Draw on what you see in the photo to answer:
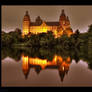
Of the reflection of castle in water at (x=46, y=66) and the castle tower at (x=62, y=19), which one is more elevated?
the castle tower at (x=62, y=19)

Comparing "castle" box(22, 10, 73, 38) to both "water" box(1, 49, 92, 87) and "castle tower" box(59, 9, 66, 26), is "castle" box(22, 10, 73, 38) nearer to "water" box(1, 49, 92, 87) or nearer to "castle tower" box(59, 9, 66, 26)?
"castle tower" box(59, 9, 66, 26)

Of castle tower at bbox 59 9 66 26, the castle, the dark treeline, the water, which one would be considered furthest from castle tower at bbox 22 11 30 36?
the water

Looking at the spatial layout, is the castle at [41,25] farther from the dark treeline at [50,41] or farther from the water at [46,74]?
the water at [46,74]

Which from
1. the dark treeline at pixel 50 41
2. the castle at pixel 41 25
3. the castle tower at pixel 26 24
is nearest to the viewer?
the dark treeline at pixel 50 41

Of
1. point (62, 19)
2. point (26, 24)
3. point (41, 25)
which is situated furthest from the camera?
point (62, 19)

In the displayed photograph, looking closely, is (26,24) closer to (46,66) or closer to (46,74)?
(46,66)

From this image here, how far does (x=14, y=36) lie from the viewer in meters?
23.9

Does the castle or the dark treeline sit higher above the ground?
the castle

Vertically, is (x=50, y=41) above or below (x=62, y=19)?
below

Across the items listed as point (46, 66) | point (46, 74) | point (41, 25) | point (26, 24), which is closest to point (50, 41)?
point (46, 66)

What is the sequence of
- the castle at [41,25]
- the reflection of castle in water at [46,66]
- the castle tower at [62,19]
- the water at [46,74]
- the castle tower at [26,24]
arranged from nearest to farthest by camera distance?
the water at [46,74]
the reflection of castle in water at [46,66]
the castle at [41,25]
the castle tower at [26,24]
the castle tower at [62,19]

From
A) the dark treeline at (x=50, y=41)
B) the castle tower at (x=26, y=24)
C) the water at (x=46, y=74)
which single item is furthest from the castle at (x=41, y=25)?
the water at (x=46, y=74)

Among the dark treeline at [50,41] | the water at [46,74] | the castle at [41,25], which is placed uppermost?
the castle at [41,25]
